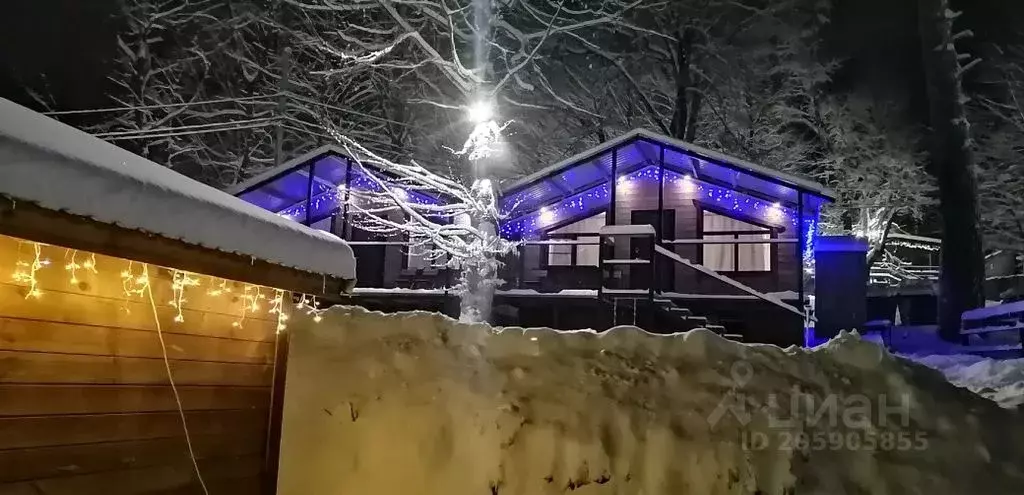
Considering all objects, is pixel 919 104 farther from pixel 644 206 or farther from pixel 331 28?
pixel 331 28

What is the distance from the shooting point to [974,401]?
554cm

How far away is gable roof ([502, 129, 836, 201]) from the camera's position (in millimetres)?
12867

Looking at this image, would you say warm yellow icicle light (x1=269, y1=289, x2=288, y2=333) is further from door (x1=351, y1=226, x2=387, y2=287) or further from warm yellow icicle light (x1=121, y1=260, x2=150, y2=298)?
door (x1=351, y1=226, x2=387, y2=287)

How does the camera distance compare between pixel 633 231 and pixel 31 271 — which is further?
pixel 633 231

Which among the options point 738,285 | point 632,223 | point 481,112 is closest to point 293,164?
point 481,112

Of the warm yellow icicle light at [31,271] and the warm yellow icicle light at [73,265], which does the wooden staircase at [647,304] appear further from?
the warm yellow icicle light at [31,271]

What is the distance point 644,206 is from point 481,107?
A: 171 inches

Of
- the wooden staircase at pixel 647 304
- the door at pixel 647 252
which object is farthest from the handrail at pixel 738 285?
the door at pixel 647 252

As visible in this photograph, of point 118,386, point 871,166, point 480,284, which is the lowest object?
point 118,386

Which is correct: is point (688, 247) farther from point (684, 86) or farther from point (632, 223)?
point (684, 86)

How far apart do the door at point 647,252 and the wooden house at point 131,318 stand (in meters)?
9.80

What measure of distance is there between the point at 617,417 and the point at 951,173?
15866 mm

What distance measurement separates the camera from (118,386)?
180 inches

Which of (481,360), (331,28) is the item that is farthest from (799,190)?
(331,28)
